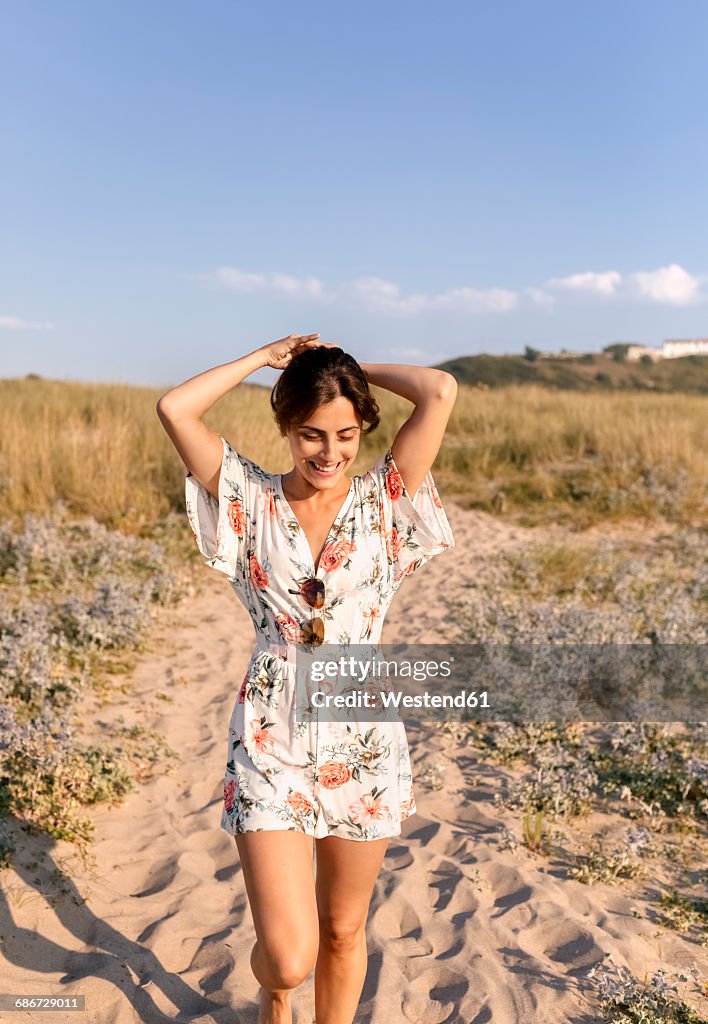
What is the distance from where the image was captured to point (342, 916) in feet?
8.19

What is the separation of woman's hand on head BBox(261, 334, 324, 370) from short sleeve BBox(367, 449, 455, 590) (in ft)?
1.40

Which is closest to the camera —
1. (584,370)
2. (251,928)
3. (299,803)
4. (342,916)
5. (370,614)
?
(299,803)

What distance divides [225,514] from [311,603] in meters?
0.38

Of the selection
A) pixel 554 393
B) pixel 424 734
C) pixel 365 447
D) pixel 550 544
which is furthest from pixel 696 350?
pixel 424 734

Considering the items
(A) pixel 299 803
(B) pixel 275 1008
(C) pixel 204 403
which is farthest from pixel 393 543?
(B) pixel 275 1008

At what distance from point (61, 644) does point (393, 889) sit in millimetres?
3489

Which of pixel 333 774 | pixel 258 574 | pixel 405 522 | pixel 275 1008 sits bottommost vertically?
pixel 275 1008

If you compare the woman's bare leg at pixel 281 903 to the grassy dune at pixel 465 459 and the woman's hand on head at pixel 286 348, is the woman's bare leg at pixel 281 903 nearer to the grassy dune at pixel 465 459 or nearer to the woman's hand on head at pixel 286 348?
the woman's hand on head at pixel 286 348

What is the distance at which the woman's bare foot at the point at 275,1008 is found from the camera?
8.20 ft

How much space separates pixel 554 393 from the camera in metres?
20.4

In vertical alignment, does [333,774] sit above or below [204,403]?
below

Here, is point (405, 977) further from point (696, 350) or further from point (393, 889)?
point (696, 350)

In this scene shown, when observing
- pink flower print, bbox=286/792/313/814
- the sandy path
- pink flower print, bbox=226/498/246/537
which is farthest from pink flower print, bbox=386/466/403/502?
the sandy path

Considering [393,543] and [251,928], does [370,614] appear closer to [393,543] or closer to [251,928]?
[393,543]
